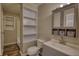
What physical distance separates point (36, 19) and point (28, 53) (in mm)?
530

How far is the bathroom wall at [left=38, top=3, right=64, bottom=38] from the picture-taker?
4.82ft

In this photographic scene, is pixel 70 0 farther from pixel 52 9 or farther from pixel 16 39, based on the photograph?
pixel 16 39

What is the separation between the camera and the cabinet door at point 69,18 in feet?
4.41

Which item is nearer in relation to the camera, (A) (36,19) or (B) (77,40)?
(B) (77,40)

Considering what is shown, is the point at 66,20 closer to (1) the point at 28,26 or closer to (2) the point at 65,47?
Answer: (2) the point at 65,47

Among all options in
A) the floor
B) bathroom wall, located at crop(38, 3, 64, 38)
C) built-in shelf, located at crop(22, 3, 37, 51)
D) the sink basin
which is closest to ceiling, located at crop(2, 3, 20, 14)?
built-in shelf, located at crop(22, 3, 37, 51)

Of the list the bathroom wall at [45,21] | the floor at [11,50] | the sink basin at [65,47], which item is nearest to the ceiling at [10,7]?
the bathroom wall at [45,21]

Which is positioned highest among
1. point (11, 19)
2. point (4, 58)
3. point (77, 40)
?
point (11, 19)

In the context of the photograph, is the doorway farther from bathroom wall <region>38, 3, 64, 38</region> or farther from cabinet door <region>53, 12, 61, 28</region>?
cabinet door <region>53, 12, 61, 28</region>

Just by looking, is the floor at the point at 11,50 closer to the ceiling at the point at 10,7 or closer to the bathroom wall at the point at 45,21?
the bathroom wall at the point at 45,21

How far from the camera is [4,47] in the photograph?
4.57 ft

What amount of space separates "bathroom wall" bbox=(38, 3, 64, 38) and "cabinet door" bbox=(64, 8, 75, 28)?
0.73ft

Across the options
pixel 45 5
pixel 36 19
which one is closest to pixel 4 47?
pixel 36 19

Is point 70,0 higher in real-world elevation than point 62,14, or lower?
higher
